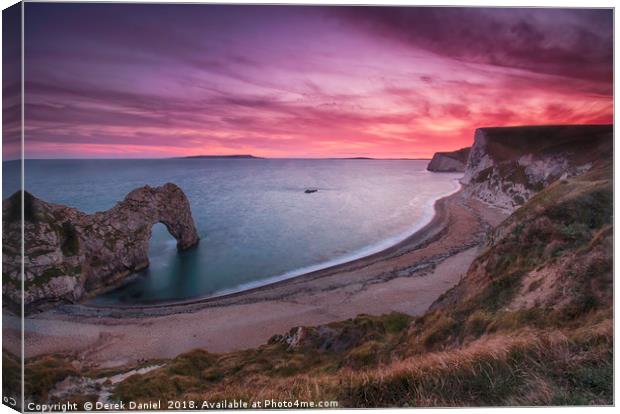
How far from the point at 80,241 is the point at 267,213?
11.0 feet

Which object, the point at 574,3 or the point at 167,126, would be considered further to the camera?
the point at 167,126

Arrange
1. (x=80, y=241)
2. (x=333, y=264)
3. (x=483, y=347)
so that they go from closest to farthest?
(x=483, y=347) → (x=80, y=241) → (x=333, y=264)

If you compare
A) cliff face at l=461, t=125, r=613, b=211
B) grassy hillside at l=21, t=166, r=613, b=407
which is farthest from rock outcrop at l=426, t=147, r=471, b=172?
grassy hillside at l=21, t=166, r=613, b=407

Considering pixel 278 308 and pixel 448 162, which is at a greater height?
pixel 448 162

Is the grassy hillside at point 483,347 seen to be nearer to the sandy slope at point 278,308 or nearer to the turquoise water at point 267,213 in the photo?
the sandy slope at point 278,308

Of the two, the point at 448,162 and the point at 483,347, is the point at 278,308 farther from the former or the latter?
the point at 448,162

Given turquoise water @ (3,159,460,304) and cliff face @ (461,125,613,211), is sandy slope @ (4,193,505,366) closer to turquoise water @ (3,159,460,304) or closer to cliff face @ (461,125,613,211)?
turquoise water @ (3,159,460,304)

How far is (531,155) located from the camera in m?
7.05

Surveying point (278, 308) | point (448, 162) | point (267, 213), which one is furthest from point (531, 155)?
point (278, 308)

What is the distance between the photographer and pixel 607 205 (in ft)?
19.7

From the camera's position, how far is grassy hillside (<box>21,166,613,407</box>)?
4.60 metres

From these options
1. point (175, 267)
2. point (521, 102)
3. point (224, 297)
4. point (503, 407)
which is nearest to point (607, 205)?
point (521, 102)

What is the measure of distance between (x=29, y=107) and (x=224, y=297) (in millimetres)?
4469

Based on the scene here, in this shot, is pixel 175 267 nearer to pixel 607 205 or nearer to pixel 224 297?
pixel 224 297
